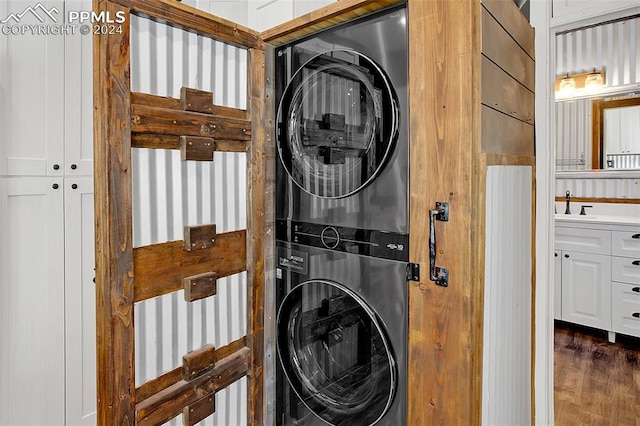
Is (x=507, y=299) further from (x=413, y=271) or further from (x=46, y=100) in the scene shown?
(x=46, y=100)

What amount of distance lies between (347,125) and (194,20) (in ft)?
2.17

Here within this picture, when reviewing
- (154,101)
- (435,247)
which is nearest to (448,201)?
(435,247)

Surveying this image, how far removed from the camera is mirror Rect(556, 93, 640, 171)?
3.42 m

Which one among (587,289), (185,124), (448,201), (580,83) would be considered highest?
(580,83)

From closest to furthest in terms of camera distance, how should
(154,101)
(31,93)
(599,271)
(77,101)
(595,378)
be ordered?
(154,101)
(31,93)
(77,101)
(595,378)
(599,271)

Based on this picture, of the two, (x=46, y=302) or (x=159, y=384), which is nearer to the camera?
(x=159, y=384)

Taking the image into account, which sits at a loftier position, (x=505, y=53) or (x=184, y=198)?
(x=505, y=53)

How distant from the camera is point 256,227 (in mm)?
1681

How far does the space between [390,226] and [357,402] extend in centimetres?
68

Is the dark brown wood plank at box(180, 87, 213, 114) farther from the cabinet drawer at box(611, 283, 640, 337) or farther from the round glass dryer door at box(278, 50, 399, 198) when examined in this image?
the cabinet drawer at box(611, 283, 640, 337)

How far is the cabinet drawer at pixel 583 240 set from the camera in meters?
3.23

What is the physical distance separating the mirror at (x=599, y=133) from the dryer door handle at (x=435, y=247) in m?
3.24

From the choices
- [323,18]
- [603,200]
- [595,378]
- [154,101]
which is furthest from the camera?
[603,200]

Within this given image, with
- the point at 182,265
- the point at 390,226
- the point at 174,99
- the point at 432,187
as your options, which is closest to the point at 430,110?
the point at 432,187
